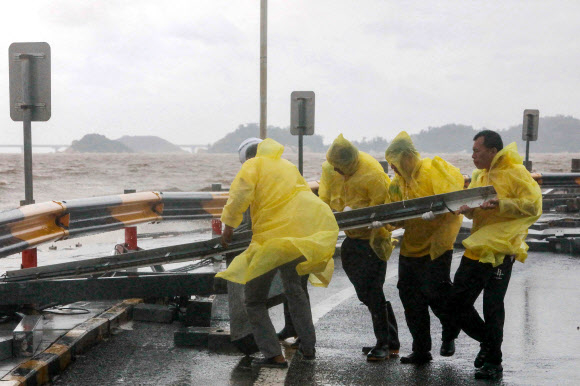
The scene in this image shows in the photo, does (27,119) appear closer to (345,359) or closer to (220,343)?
(220,343)

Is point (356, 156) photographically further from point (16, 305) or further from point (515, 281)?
point (515, 281)

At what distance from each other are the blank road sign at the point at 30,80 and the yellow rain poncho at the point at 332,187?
4.17 metres

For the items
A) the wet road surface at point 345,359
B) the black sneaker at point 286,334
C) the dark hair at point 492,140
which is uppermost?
the dark hair at point 492,140

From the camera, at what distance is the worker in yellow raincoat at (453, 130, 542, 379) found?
534cm

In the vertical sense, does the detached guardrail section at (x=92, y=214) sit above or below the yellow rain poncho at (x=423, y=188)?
below

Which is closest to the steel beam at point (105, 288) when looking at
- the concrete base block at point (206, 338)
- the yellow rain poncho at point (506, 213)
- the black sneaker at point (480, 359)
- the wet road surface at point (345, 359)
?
the concrete base block at point (206, 338)

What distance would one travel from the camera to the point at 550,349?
630 cm

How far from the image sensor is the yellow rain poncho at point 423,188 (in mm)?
5762

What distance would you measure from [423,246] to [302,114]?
30.6ft

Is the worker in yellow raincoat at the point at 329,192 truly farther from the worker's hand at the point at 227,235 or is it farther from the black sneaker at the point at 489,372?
the black sneaker at the point at 489,372

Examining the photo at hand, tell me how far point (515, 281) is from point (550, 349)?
11.6ft

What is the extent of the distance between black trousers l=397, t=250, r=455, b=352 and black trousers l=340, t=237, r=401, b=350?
0.59 feet

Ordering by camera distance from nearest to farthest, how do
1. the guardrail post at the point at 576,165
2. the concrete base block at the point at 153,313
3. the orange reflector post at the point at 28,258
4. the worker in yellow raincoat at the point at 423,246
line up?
1. the worker in yellow raincoat at the point at 423,246
2. the concrete base block at the point at 153,313
3. the orange reflector post at the point at 28,258
4. the guardrail post at the point at 576,165

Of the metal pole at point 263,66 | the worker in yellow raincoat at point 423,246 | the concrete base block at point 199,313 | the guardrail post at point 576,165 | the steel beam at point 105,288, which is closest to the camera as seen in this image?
the worker in yellow raincoat at point 423,246
